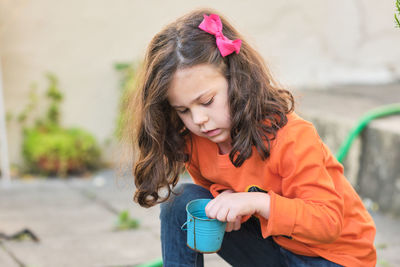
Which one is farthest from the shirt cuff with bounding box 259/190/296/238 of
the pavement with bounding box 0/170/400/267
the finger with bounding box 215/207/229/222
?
the pavement with bounding box 0/170/400/267

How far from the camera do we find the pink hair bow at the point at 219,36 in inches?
67.9

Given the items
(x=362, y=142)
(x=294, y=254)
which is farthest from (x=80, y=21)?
(x=294, y=254)

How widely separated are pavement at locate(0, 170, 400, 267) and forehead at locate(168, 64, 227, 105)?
685 mm

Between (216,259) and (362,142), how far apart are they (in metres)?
1.31

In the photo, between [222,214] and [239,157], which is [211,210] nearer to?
[222,214]

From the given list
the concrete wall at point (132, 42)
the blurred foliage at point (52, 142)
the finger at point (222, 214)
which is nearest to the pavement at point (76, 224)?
the blurred foliage at point (52, 142)

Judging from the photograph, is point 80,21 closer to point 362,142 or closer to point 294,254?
point 362,142

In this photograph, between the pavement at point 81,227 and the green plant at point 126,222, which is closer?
the pavement at point 81,227

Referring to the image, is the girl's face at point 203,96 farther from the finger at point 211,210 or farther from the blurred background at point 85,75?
the blurred background at point 85,75

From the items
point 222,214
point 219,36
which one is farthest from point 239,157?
point 219,36

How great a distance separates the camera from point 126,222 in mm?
3172

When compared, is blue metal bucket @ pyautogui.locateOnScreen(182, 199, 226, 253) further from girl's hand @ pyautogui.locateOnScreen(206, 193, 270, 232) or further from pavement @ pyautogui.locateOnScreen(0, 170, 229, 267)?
pavement @ pyautogui.locateOnScreen(0, 170, 229, 267)

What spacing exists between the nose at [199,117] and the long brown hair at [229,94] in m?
0.09

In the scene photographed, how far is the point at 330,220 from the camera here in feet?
5.39
